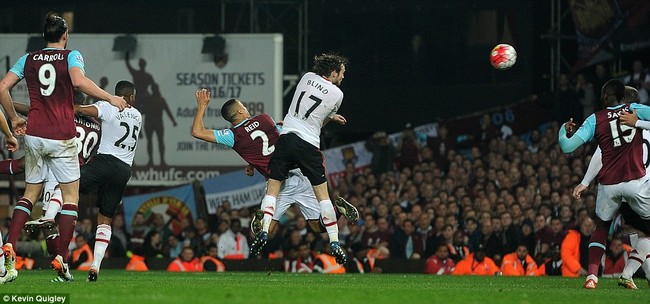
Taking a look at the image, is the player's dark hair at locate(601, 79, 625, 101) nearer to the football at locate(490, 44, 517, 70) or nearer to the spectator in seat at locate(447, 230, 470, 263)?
the football at locate(490, 44, 517, 70)

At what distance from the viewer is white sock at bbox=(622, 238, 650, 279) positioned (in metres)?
13.5

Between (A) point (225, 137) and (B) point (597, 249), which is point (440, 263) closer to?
(A) point (225, 137)

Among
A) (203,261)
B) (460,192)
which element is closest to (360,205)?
(460,192)

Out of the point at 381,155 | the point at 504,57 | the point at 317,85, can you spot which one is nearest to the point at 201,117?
the point at 317,85

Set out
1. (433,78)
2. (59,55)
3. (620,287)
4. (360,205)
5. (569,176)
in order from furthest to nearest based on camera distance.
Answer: (433,78) < (360,205) < (569,176) < (620,287) < (59,55)

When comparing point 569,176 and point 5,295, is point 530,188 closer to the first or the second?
point 569,176

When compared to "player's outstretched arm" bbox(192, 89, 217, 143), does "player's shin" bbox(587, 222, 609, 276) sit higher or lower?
lower

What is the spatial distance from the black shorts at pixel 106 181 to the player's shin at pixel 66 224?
0.94 m

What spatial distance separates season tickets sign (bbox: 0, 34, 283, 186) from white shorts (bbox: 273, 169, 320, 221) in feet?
32.4

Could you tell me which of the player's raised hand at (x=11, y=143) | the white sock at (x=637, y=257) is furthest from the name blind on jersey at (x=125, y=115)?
the white sock at (x=637, y=257)

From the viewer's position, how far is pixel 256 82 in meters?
26.2

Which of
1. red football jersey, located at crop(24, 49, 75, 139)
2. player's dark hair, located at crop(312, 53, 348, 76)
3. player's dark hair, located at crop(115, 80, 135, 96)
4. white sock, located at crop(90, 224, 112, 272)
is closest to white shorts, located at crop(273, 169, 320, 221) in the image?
player's dark hair, located at crop(312, 53, 348, 76)

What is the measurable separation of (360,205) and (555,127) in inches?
162

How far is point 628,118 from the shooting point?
13188 millimetres
